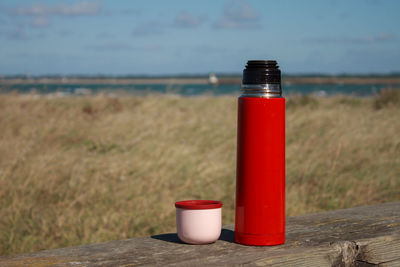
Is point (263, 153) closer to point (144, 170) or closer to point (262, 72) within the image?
point (262, 72)

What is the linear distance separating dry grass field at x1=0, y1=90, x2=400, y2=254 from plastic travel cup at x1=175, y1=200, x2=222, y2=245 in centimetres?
186

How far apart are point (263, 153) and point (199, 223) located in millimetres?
302

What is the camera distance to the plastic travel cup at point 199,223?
4.70 feet

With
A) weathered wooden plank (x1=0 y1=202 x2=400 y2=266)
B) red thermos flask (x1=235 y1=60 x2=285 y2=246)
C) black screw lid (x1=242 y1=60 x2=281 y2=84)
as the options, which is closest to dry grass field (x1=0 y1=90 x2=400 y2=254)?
weathered wooden plank (x1=0 y1=202 x2=400 y2=266)

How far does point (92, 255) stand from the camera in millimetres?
1357

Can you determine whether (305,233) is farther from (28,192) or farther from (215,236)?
(28,192)

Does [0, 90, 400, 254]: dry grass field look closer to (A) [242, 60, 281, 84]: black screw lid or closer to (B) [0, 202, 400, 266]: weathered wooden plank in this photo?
(B) [0, 202, 400, 266]: weathered wooden plank

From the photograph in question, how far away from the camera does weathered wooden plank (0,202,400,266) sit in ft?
4.24

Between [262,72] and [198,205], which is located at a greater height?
[262,72]

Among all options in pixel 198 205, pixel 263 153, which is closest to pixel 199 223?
pixel 198 205

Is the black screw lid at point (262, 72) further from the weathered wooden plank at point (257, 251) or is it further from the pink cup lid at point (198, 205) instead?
the weathered wooden plank at point (257, 251)

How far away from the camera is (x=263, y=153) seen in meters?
1.43

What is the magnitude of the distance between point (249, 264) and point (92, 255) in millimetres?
471

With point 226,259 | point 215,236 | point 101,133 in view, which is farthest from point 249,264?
point 101,133
